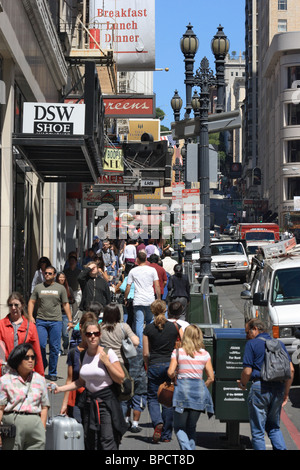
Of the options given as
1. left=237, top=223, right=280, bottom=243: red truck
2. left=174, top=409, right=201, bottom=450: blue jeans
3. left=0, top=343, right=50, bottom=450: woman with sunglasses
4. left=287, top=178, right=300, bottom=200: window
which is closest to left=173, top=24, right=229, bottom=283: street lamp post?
left=174, top=409, right=201, bottom=450: blue jeans

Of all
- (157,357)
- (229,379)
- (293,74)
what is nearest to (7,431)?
(157,357)

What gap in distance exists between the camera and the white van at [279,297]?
1436 cm

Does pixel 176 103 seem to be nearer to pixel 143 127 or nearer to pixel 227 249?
pixel 227 249

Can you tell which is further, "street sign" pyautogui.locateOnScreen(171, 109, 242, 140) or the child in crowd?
"street sign" pyautogui.locateOnScreen(171, 109, 242, 140)

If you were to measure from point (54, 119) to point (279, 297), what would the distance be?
5275mm

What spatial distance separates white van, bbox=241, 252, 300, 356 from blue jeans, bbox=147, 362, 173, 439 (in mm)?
4006

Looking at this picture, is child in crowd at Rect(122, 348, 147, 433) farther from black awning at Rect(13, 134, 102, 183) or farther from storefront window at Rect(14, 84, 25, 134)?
storefront window at Rect(14, 84, 25, 134)

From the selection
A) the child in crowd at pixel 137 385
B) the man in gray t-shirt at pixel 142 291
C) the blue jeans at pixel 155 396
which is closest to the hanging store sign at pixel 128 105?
the man in gray t-shirt at pixel 142 291

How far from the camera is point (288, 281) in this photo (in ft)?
53.0

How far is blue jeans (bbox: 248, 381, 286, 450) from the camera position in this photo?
902 cm

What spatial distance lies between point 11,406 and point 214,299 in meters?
11.0

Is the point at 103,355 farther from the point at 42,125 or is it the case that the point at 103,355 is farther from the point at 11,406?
the point at 42,125

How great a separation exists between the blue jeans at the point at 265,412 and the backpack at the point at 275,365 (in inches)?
5.0

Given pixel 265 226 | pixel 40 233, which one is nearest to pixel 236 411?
pixel 40 233
